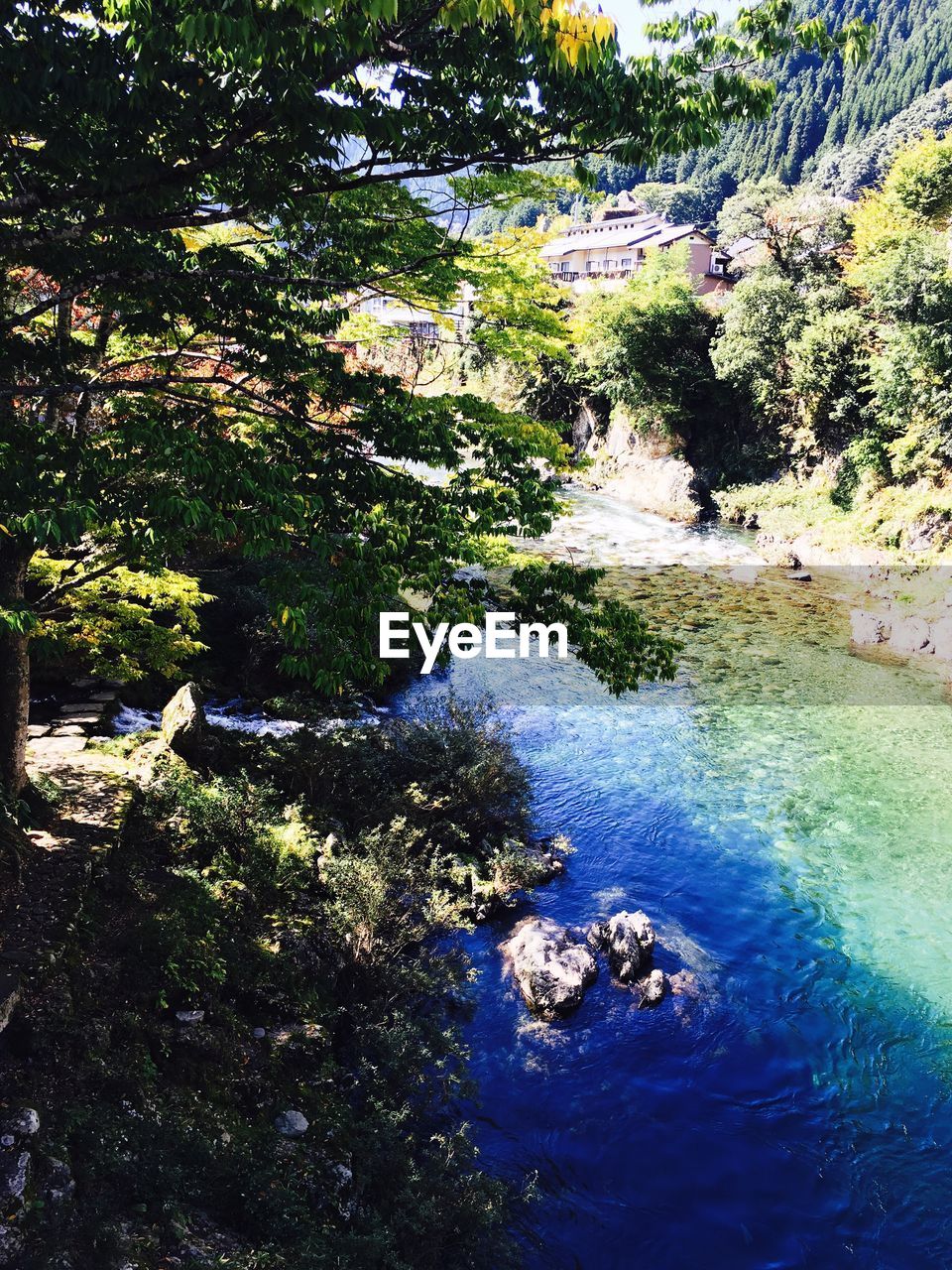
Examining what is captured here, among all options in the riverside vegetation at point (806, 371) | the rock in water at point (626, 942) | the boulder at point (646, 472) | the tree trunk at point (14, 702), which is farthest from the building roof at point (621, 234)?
the tree trunk at point (14, 702)

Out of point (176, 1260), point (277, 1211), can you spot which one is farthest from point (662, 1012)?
point (176, 1260)

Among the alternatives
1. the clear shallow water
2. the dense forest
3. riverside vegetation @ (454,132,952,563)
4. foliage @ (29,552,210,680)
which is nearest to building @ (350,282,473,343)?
foliage @ (29,552,210,680)

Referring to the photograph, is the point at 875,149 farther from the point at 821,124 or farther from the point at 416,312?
the point at 416,312

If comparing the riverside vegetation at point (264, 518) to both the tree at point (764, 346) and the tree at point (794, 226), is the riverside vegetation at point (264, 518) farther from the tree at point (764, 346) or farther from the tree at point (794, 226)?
the tree at point (794, 226)

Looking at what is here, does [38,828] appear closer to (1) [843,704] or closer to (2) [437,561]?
(2) [437,561]

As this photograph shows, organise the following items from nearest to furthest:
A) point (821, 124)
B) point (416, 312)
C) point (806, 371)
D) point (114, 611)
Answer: point (114, 611) < point (416, 312) < point (806, 371) < point (821, 124)

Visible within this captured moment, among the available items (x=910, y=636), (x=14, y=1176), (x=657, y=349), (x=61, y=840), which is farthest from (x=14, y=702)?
(x=657, y=349)

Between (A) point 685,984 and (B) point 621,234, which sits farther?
(B) point 621,234
